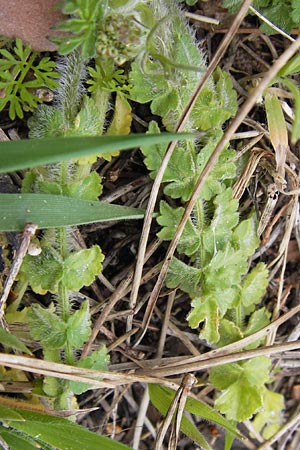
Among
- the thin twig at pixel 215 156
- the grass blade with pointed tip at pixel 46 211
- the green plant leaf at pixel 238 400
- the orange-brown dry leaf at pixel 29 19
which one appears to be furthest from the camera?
the green plant leaf at pixel 238 400

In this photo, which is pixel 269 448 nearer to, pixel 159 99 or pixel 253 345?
pixel 253 345

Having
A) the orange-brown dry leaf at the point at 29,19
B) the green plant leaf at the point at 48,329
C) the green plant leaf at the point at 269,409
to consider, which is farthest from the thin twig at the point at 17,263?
the green plant leaf at the point at 269,409

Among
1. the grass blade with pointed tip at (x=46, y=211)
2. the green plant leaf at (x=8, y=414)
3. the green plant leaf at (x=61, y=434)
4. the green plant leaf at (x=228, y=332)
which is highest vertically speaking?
the grass blade with pointed tip at (x=46, y=211)

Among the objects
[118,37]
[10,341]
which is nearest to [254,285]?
[10,341]

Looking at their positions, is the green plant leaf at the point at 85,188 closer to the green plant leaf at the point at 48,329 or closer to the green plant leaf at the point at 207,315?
the green plant leaf at the point at 48,329

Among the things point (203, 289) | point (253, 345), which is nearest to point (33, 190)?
point (203, 289)

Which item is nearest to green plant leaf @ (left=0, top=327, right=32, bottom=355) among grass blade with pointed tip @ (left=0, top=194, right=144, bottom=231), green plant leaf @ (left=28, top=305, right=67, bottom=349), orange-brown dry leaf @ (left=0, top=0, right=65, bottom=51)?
green plant leaf @ (left=28, top=305, right=67, bottom=349)
